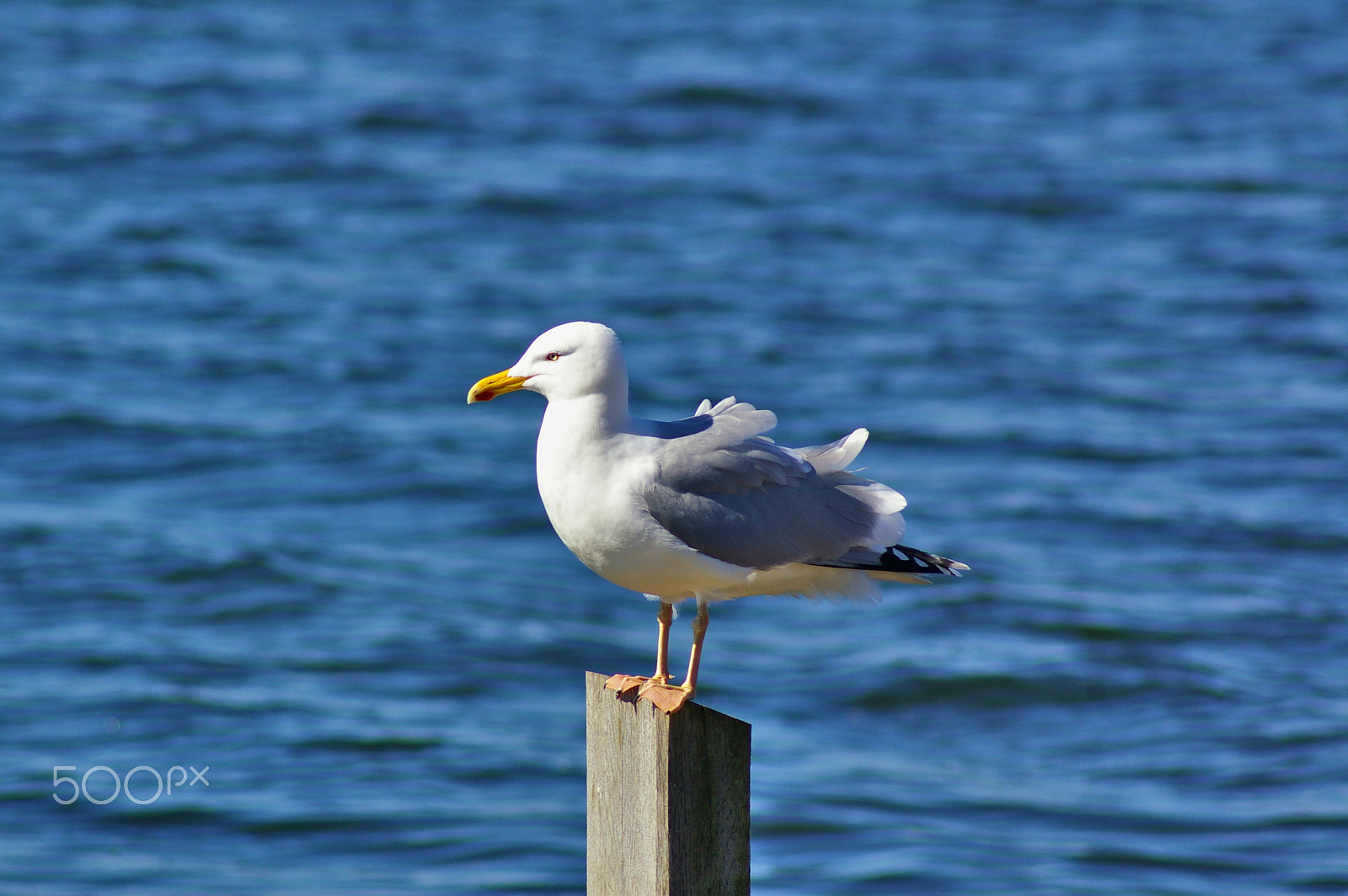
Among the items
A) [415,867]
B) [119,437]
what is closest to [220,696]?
[415,867]

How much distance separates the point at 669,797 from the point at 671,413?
11172 mm

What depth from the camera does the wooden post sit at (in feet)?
12.3

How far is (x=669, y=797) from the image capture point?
3.75 metres

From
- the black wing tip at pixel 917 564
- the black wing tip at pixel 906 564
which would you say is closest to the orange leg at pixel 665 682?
the black wing tip at pixel 906 564

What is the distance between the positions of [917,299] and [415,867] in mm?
10711

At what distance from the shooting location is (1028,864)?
841 cm

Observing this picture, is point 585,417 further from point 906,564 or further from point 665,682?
point 906,564

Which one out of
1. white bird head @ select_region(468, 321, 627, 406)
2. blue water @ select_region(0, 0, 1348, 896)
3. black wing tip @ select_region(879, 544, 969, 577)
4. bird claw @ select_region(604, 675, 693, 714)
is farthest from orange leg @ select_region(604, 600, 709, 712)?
blue water @ select_region(0, 0, 1348, 896)

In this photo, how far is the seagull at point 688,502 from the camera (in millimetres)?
3791

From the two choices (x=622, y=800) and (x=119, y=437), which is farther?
(x=119, y=437)

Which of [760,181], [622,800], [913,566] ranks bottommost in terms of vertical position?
[622,800]

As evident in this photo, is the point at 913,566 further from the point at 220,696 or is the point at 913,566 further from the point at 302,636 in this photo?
the point at 302,636

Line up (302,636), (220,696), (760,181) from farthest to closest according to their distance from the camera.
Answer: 1. (760,181)
2. (302,636)
3. (220,696)

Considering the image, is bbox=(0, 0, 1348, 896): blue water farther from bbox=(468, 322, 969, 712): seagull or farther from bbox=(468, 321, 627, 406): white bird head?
bbox=(468, 321, 627, 406): white bird head
